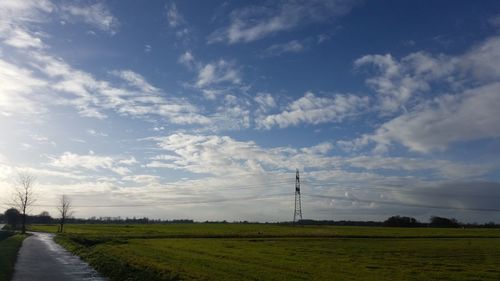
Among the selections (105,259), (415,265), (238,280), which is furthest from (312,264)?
(105,259)

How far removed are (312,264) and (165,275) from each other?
551 inches

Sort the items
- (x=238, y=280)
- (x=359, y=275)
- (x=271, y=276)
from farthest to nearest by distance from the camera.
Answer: (x=359, y=275) → (x=271, y=276) → (x=238, y=280)

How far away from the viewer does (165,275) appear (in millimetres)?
26375

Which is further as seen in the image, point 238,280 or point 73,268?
point 73,268

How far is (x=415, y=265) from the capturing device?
39.1 meters

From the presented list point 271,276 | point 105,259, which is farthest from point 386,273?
point 105,259

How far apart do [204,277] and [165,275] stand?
6.87ft

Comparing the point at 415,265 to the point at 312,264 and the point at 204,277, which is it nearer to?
the point at 312,264

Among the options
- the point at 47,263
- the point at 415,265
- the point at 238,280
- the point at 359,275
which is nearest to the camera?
the point at 238,280

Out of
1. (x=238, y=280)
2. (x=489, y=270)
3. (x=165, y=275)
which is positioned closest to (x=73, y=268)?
(x=165, y=275)

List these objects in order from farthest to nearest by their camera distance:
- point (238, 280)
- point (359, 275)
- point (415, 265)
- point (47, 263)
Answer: point (415, 265)
point (47, 263)
point (359, 275)
point (238, 280)

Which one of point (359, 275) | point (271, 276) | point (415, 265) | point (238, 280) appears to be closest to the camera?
point (238, 280)

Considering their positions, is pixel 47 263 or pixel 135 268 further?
pixel 47 263

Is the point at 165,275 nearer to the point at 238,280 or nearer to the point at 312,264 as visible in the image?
the point at 238,280
